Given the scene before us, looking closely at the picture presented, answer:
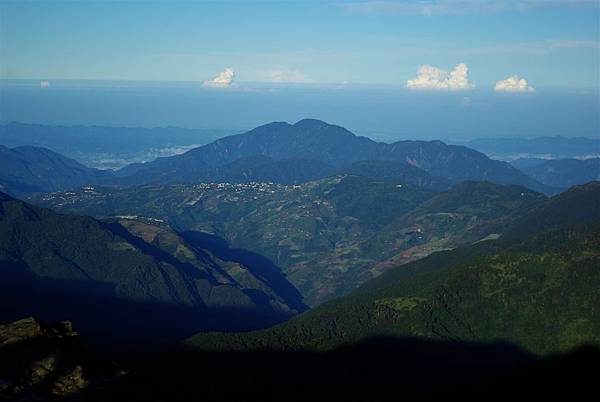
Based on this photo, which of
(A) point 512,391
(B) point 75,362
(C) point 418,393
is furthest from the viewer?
(C) point 418,393

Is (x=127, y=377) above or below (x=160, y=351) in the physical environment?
above

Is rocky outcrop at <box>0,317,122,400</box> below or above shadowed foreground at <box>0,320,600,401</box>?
above

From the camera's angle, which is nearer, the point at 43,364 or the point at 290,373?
the point at 43,364

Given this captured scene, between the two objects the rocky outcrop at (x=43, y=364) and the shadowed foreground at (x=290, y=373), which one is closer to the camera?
the rocky outcrop at (x=43, y=364)

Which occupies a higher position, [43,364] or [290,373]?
[43,364]

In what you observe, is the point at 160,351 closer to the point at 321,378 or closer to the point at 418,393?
the point at 321,378

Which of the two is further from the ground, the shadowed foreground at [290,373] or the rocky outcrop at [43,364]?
the rocky outcrop at [43,364]

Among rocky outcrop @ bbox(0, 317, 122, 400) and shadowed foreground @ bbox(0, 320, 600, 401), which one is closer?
rocky outcrop @ bbox(0, 317, 122, 400)

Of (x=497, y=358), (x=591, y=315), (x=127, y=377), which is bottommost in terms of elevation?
(x=497, y=358)

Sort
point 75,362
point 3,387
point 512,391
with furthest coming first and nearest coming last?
point 512,391, point 75,362, point 3,387

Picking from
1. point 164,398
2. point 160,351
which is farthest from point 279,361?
point 164,398

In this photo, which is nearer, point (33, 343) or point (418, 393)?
point (33, 343)
